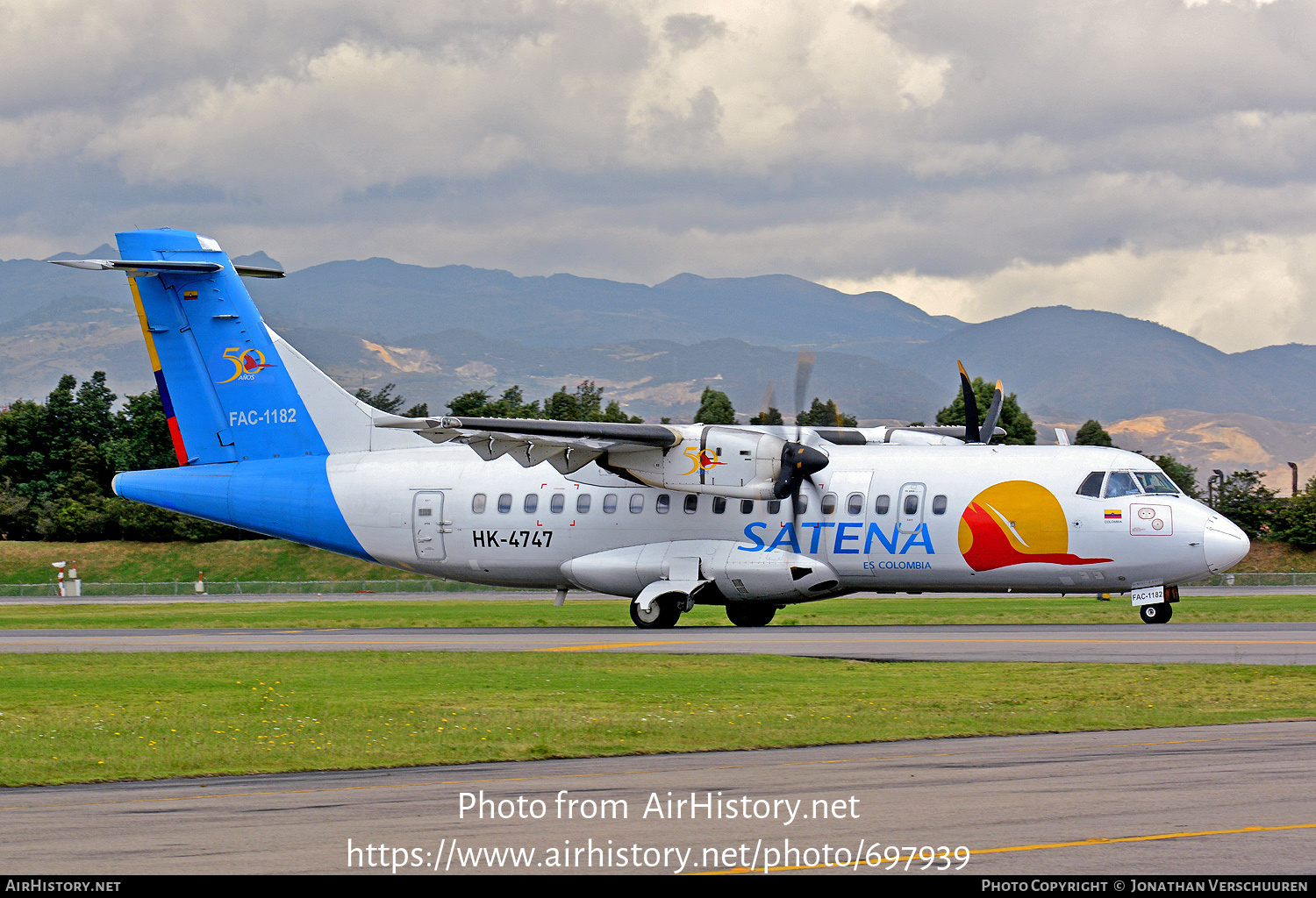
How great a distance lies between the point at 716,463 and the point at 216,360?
1393 cm

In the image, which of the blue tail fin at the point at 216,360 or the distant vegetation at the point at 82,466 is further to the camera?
the distant vegetation at the point at 82,466

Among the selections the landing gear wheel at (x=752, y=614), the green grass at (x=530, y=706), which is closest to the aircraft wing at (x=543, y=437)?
the landing gear wheel at (x=752, y=614)

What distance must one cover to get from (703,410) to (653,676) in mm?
63522

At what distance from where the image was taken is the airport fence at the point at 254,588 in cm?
6081

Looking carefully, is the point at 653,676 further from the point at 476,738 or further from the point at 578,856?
the point at 578,856

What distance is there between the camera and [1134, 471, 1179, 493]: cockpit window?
3014 centimetres

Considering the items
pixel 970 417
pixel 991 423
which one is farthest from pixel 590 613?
pixel 991 423

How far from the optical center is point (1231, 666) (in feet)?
70.5

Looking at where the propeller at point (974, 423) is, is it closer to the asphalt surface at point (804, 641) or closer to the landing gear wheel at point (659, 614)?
the asphalt surface at point (804, 641)

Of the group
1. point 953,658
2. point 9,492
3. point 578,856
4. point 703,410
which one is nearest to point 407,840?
point 578,856

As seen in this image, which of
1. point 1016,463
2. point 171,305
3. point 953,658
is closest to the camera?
point 953,658

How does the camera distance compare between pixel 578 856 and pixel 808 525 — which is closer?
pixel 578 856

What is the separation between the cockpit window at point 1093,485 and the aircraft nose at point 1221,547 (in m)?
2.32

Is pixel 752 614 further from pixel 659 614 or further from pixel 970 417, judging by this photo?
pixel 970 417
